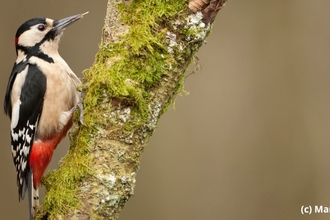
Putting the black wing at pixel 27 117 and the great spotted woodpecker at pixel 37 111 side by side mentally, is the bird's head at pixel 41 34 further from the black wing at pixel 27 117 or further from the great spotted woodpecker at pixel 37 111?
the black wing at pixel 27 117

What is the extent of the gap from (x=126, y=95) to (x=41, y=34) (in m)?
1.31

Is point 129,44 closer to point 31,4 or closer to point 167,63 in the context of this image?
point 167,63

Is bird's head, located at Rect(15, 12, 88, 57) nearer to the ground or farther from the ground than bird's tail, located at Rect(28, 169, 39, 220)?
farther from the ground

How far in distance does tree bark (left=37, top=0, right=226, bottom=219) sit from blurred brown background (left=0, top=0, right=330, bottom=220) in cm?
276

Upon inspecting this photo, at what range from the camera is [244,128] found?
4.93 m

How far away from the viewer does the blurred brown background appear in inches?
188

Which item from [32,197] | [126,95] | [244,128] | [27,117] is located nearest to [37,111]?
[27,117]

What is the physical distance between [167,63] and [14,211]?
11.7ft

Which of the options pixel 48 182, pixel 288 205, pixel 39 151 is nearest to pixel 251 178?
pixel 288 205

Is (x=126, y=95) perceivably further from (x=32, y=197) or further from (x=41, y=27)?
(x=41, y=27)

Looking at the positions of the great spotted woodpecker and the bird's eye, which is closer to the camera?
the great spotted woodpecker

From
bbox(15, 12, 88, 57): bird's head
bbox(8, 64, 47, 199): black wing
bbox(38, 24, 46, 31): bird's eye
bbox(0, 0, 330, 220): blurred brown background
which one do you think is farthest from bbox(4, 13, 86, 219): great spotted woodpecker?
bbox(0, 0, 330, 220): blurred brown background

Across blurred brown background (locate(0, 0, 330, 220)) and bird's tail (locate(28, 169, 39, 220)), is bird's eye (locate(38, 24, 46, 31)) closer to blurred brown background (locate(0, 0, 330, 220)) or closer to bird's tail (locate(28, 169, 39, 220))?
bird's tail (locate(28, 169, 39, 220))

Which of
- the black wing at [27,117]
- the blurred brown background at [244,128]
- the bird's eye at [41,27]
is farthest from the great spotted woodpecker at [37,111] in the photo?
the blurred brown background at [244,128]
